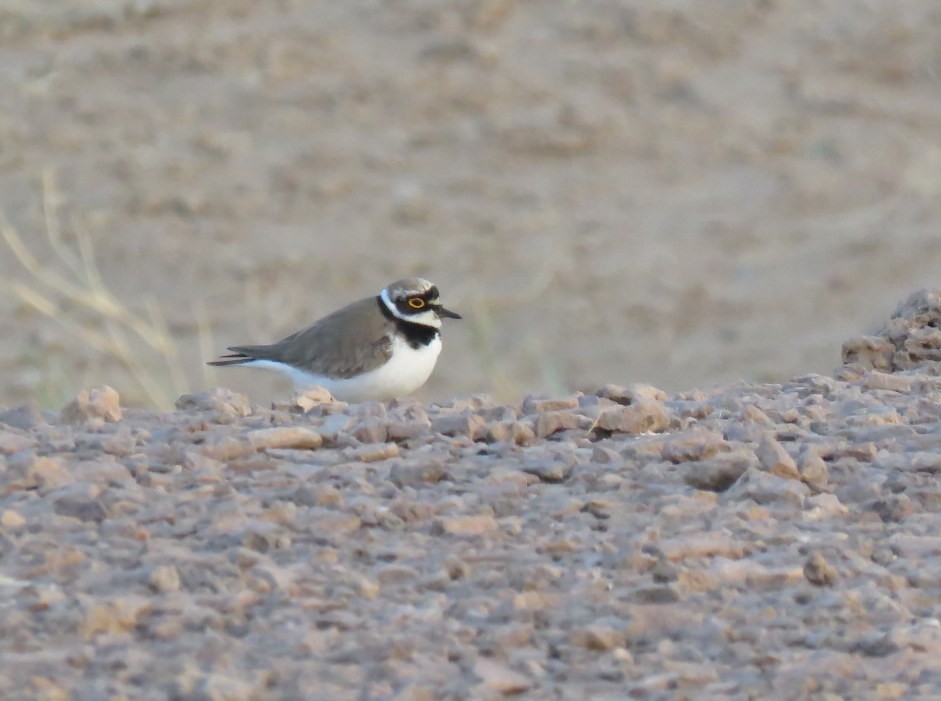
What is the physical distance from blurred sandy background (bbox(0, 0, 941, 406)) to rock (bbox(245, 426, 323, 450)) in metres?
5.23

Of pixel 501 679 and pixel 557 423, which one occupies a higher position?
pixel 557 423

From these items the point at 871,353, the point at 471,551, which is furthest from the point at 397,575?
the point at 871,353

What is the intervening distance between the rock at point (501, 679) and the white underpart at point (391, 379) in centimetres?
412

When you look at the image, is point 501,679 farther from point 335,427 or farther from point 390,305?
point 390,305

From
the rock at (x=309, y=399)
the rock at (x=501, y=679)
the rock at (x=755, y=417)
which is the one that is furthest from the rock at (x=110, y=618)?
the rock at (x=755, y=417)

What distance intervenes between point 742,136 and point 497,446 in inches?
322

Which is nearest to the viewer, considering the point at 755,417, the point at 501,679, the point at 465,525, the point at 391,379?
the point at 501,679

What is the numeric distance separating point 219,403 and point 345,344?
2648 millimetres

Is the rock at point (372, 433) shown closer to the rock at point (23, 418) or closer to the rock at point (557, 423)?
the rock at point (557, 423)

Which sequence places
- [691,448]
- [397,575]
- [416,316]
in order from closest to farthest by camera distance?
[397,575] → [691,448] → [416,316]

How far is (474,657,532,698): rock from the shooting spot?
3.13 meters

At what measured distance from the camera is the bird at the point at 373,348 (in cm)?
733

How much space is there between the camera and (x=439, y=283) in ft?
36.4

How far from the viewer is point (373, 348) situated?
7.35 m
